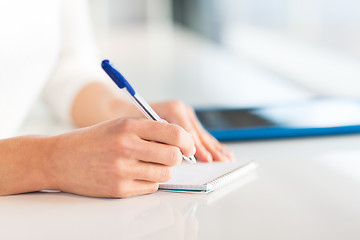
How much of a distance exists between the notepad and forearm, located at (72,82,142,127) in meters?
0.26

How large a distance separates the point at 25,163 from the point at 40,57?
42 centimetres

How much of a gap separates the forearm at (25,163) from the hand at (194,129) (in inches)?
9.2

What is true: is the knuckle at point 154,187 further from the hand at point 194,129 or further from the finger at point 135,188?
the hand at point 194,129

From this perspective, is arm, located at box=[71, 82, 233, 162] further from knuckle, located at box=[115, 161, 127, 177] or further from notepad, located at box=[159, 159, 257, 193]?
knuckle, located at box=[115, 161, 127, 177]

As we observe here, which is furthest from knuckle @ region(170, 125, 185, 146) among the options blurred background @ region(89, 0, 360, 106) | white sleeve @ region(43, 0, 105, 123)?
blurred background @ region(89, 0, 360, 106)

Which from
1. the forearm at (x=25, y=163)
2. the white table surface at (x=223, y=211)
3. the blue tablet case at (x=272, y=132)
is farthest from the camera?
the blue tablet case at (x=272, y=132)

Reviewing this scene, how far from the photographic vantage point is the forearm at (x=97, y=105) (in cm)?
100

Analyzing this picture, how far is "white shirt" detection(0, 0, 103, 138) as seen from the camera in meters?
0.79

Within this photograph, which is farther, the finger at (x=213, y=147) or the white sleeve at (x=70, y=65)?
the white sleeve at (x=70, y=65)

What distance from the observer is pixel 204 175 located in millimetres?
688

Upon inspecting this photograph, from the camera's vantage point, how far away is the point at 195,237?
1.65 ft

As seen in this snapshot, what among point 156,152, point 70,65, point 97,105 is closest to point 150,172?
point 156,152

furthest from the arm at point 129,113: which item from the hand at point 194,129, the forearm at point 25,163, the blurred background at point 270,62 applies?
the blurred background at point 270,62

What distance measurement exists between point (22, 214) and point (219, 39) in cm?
581
